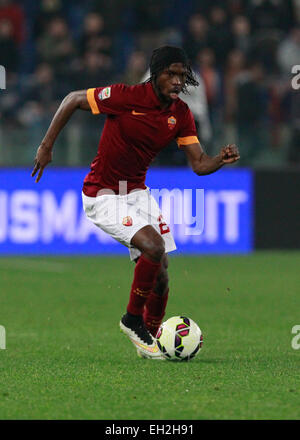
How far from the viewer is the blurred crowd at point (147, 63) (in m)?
15.1

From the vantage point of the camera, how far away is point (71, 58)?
16.3m

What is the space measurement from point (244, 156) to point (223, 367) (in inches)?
358

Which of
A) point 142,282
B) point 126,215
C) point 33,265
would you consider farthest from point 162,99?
point 33,265

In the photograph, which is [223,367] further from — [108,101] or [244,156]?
[244,156]

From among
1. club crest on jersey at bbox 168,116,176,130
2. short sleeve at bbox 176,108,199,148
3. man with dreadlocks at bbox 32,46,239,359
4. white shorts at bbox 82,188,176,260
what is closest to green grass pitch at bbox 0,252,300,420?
man with dreadlocks at bbox 32,46,239,359

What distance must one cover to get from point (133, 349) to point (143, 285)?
29.9 inches

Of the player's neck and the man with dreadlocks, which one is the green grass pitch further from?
the player's neck

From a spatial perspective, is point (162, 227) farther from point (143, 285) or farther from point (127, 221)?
point (143, 285)

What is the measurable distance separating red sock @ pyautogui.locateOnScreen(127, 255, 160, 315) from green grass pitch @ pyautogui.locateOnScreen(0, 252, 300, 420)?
0.35 metres

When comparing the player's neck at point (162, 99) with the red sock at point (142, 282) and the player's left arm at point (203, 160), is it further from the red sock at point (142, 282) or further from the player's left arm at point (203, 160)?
the red sock at point (142, 282)

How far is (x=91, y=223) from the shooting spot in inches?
598

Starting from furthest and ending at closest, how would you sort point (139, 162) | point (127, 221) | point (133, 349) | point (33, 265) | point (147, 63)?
point (147, 63), point (33, 265), point (133, 349), point (139, 162), point (127, 221)
